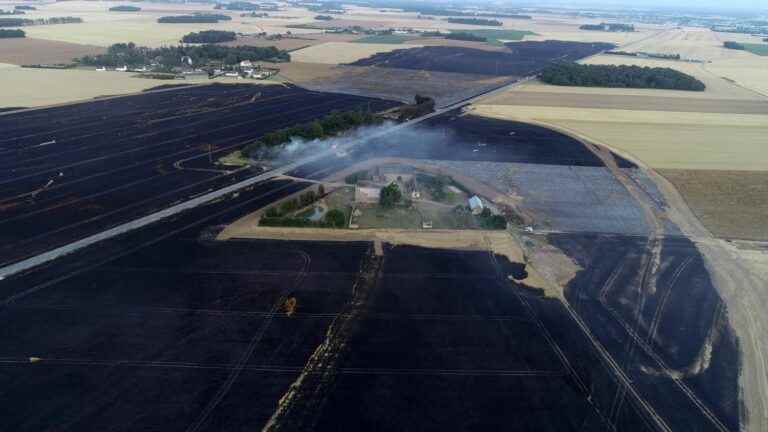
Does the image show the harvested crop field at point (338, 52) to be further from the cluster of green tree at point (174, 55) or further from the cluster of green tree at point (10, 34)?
the cluster of green tree at point (10, 34)

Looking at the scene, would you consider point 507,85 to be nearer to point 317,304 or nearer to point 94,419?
point 317,304

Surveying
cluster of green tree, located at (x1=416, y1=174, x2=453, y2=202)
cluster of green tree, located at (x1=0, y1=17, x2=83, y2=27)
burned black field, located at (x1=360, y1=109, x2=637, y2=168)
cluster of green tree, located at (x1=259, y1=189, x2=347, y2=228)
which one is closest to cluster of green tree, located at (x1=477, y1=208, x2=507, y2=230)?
cluster of green tree, located at (x1=416, y1=174, x2=453, y2=202)

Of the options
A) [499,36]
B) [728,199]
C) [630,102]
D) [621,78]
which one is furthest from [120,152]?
[499,36]

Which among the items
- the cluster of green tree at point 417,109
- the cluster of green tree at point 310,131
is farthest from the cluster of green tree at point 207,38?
the cluster of green tree at point 310,131

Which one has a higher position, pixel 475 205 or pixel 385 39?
pixel 385 39

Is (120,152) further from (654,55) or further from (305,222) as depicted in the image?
(654,55)

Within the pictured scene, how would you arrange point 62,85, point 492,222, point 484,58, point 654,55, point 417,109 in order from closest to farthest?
point 492,222 < point 417,109 < point 62,85 < point 484,58 < point 654,55

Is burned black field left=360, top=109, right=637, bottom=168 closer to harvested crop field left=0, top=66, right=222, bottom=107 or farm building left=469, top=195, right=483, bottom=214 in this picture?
farm building left=469, top=195, right=483, bottom=214

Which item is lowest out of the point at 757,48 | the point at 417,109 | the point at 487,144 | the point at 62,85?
the point at 487,144
